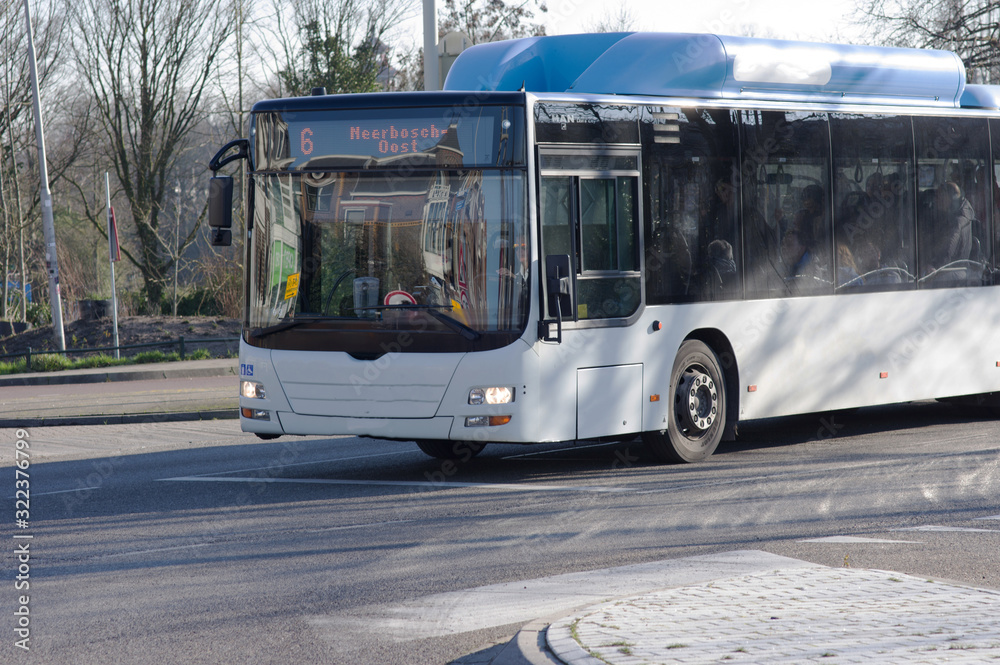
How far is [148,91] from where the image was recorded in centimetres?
3503

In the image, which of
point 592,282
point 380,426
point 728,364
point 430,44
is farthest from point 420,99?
point 430,44

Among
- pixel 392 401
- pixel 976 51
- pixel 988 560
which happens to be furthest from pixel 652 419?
pixel 976 51

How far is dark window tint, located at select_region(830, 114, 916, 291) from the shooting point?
11586 mm

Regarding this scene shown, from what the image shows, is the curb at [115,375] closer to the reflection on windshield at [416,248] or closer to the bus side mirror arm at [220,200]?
the bus side mirror arm at [220,200]

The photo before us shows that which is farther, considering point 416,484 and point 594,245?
point 416,484

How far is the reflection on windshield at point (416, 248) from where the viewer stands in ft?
29.9

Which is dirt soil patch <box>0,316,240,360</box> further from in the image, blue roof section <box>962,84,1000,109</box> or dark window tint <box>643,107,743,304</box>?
dark window tint <box>643,107,743,304</box>

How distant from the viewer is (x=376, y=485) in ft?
32.2

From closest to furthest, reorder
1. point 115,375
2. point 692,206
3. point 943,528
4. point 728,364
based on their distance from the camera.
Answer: point 943,528 < point 692,206 < point 728,364 < point 115,375

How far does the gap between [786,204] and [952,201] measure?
263cm

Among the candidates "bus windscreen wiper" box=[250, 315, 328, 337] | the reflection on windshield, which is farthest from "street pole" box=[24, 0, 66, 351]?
the reflection on windshield

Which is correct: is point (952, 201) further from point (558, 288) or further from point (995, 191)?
point (558, 288)

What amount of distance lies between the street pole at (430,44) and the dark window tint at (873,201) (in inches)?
304

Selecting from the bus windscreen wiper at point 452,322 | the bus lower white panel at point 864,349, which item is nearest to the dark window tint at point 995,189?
the bus lower white panel at point 864,349
